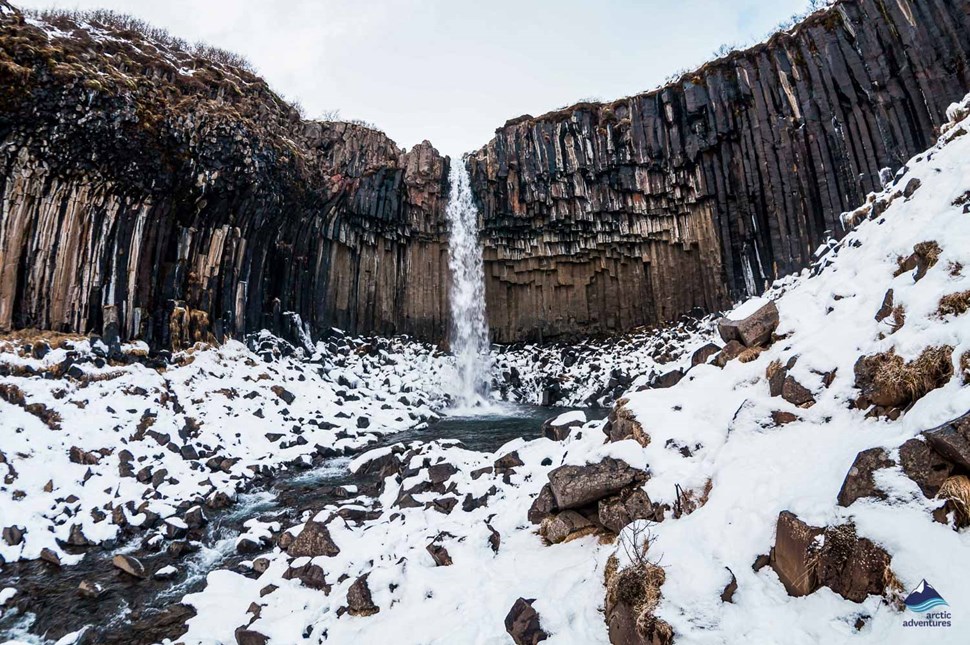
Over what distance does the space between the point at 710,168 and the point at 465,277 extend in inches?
533

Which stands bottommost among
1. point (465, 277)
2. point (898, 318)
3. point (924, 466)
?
point (924, 466)

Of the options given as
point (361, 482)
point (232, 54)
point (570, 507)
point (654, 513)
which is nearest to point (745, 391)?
point (654, 513)

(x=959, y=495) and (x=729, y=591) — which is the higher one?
(x=959, y=495)

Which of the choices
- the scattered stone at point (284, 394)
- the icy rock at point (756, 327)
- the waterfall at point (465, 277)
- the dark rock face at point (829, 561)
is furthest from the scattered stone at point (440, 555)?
the waterfall at point (465, 277)

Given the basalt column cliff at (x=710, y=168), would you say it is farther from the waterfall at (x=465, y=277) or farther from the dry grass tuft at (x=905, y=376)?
the dry grass tuft at (x=905, y=376)

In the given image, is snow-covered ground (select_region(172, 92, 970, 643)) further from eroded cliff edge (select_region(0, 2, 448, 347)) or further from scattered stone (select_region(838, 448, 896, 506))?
eroded cliff edge (select_region(0, 2, 448, 347))

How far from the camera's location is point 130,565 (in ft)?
24.3

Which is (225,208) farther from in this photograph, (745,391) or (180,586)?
(745,391)

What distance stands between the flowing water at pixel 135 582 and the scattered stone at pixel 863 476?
23.2 feet

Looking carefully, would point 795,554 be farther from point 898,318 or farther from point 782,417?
point 898,318

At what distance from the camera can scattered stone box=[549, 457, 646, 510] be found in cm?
577

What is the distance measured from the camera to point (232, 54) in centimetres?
3019

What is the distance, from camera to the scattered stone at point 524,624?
450 cm

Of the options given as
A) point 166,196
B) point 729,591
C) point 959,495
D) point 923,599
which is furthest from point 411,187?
point 923,599
